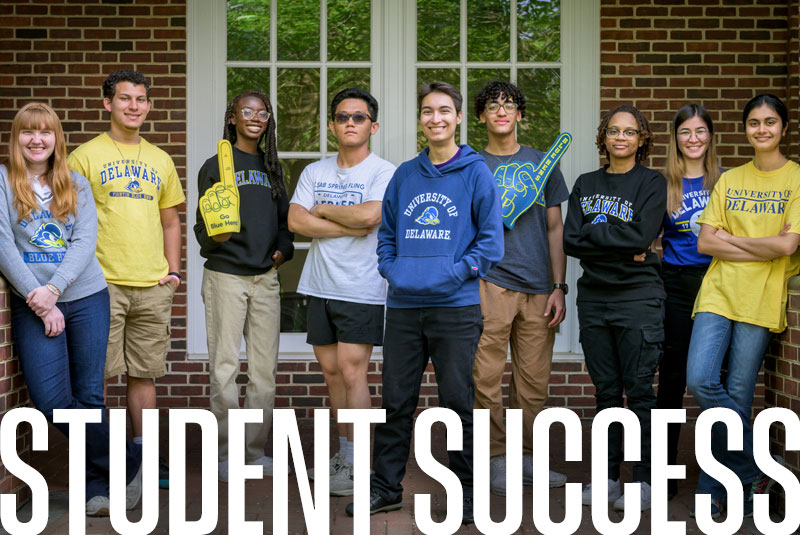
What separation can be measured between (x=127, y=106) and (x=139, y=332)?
1.07 metres

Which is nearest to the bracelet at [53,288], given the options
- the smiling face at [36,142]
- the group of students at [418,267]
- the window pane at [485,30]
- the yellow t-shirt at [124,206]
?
the group of students at [418,267]

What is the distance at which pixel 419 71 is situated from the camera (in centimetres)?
567

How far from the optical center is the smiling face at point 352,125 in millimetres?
4082

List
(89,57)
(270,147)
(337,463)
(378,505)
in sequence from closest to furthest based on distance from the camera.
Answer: (378,505)
(337,463)
(270,147)
(89,57)

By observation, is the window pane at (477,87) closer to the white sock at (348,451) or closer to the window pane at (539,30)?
the window pane at (539,30)

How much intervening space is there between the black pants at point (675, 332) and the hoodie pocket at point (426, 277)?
3.70 feet

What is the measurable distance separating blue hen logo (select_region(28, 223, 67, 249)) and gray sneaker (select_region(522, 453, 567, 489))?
244cm

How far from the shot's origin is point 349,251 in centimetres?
411

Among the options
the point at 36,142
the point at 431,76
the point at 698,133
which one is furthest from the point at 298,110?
the point at 698,133

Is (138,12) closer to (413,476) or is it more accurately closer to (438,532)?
(413,476)

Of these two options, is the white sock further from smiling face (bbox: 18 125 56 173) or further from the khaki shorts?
smiling face (bbox: 18 125 56 173)

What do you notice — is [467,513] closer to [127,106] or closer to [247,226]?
[247,226]

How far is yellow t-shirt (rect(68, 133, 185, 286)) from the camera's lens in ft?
13.0

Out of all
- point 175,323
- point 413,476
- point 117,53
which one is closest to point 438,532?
point 413,476
